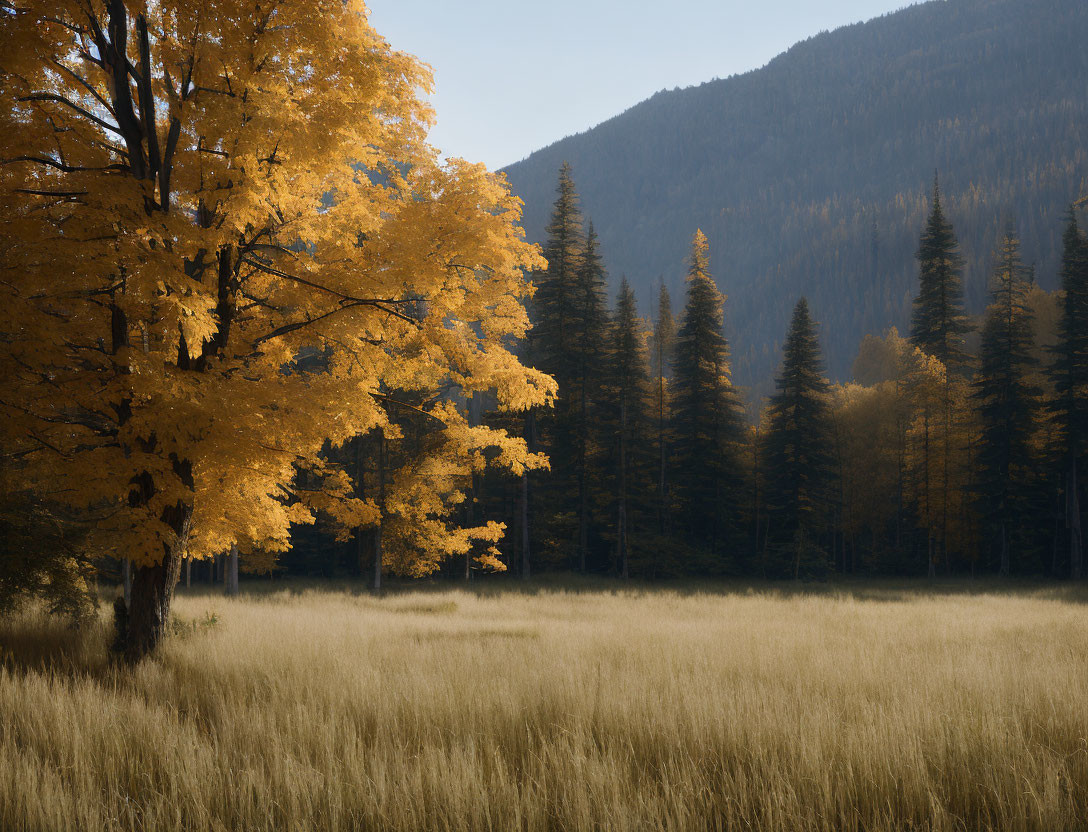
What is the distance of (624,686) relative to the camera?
6586 millimetres

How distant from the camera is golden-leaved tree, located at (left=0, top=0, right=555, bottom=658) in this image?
6414mm

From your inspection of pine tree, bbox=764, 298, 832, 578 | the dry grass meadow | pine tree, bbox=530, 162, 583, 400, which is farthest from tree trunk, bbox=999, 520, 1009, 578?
the dry grass meadow

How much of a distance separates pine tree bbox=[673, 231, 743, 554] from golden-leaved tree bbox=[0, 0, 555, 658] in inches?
1165

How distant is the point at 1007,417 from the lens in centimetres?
3400

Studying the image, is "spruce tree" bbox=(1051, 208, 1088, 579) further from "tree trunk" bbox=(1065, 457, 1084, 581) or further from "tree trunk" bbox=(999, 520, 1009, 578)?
"tree trunk" bbox=(999, 520, 1009, 578)

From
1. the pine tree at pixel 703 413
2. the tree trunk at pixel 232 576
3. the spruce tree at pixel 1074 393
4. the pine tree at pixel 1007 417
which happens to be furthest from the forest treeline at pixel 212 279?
the pine tree at pixel 1007 417

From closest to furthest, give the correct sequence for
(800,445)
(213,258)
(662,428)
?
(213,258) → (800,445) → (662,428)

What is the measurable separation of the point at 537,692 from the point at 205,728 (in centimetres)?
306

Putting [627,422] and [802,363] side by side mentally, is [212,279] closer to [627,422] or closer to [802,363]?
[627,422]

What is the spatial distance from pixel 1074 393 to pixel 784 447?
13833 mm

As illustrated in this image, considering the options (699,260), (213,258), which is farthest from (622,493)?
(213,258)

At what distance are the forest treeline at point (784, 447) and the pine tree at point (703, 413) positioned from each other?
12cm

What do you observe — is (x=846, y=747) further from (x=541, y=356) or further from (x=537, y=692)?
(x=541, y=356)

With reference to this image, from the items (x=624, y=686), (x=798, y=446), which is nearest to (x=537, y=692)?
(x=624, y=686)
